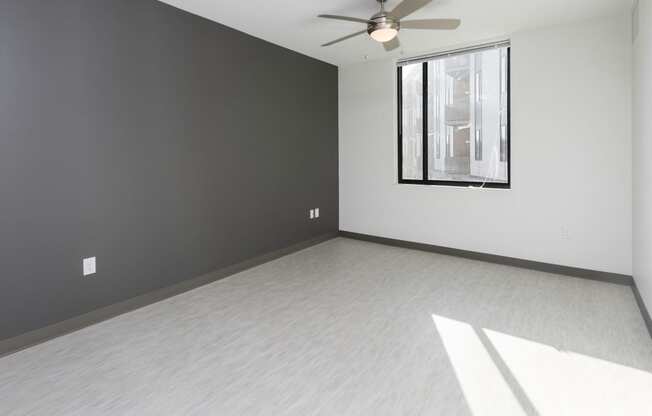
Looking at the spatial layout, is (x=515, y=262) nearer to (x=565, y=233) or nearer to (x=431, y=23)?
(x=565, y=233)

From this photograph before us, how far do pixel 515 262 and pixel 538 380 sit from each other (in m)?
2.29

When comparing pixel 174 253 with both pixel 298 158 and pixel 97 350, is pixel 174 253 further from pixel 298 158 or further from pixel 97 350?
pixel 298 158

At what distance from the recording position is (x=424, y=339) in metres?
2.51

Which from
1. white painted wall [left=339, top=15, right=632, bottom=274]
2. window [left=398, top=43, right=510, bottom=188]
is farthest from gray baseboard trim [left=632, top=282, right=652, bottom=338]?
window [left=398, top=43, right=510, bottom=188]

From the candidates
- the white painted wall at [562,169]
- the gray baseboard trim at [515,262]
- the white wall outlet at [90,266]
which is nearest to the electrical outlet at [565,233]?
the white painted wall at [562,169]

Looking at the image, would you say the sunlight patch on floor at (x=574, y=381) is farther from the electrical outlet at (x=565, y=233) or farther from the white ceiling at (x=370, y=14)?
the white ceiling at (x=370, y=14)

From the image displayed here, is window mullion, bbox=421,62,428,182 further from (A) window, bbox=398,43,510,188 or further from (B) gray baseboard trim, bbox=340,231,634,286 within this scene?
(B) gray baseboard trim, bbox=340,231,634,286

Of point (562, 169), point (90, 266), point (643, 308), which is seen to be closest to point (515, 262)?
point (562, 169)

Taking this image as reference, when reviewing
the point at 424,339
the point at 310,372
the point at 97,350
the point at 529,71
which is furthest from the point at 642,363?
the point at 97,350

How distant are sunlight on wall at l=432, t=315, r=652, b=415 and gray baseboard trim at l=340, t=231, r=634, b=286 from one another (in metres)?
1.73

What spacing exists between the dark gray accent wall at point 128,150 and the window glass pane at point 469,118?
Answer: 178 cm

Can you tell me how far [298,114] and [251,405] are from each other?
3.57 metres

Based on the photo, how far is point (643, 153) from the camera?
2781 millimetres

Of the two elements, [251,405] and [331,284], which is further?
[331,284]
